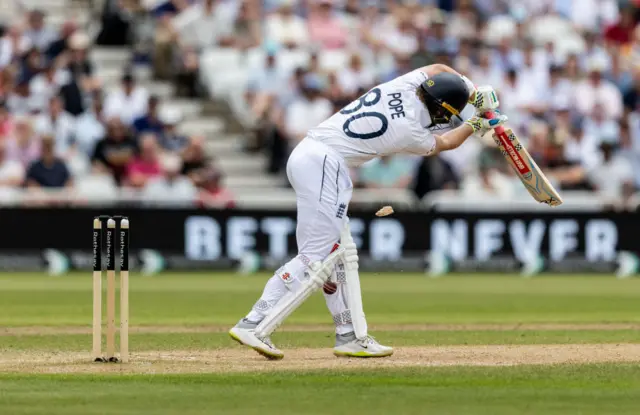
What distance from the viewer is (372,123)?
10.2m

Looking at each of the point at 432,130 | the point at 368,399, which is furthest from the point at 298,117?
the point at 368,399

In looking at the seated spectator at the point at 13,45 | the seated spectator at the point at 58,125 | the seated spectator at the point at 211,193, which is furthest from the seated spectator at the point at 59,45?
the seated spectator at the point at 211,193

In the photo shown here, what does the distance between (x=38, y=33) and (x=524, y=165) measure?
46.6ft

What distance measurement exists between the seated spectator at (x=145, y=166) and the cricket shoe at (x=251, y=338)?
1100 cm

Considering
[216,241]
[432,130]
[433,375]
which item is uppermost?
[432,130]

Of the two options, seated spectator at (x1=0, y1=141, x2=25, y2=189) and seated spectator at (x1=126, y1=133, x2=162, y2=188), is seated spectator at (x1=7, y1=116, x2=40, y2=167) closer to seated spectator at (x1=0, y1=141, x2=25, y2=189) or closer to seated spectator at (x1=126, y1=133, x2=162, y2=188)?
seated spectator at (x1=0, y1=141, x2=25, y2=189)

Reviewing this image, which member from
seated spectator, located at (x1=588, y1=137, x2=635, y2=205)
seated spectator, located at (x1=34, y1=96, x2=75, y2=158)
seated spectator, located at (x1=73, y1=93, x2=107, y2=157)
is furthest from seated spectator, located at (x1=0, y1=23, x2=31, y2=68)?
seated spectator, located at (x1=588, y1=137, x2=635, y2=205)

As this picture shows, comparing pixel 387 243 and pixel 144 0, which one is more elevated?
pixel 144 0

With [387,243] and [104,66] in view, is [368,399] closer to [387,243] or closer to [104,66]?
[387,243]

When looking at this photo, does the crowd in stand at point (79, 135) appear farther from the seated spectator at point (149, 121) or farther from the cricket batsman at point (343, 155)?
the cricket batsman at point (343, 155)

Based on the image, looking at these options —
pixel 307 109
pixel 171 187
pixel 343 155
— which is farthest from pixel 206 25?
pixel 343 155

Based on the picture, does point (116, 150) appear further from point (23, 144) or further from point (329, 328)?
point (329, 328)

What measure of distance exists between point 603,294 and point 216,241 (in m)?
5.92

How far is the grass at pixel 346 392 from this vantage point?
7.82 metres
